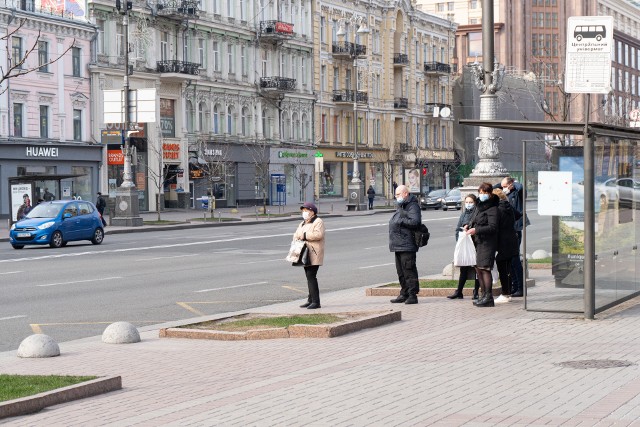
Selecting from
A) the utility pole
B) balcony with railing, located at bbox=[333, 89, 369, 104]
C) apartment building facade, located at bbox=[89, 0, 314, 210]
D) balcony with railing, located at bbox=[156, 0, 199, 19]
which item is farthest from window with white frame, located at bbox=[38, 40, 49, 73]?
balcony with railing, located at bbox=[333, 89, 369, 104]

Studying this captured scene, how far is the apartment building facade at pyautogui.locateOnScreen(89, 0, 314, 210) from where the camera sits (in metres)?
63.5

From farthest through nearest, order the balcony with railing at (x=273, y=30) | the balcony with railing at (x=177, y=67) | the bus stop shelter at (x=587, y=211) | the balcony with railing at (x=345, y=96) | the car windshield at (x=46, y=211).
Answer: the balcony with railing at (x=345, y=96) → the balcony with railing at (x=273, y=30) → the balcony with railing at (x=177, y=67) → the car windshield at (x=46, y=211) → the bus stop shelter at (x=587, y=211)

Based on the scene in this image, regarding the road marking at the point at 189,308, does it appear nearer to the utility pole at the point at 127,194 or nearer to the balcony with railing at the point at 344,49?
the utility pole at the point at 127,194

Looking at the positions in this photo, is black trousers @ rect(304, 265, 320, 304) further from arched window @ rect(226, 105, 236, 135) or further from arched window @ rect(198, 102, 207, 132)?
arched window @ rect(226, 105, 236, 135)

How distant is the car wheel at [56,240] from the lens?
120 feet

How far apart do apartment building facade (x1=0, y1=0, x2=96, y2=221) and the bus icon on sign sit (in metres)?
41.5

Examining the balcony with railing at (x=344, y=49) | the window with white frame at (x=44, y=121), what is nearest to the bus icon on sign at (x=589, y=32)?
the window with white frame at (x=44, y=121)

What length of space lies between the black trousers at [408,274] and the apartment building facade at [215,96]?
38.7m

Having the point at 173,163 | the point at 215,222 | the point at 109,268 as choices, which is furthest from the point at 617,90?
the point at 109,268

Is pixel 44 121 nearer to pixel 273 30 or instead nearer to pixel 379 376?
pixel 273 30

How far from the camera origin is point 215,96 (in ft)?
235

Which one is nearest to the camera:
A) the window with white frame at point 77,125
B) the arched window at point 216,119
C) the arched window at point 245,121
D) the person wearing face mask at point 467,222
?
the person wearing face mask at point 467,222

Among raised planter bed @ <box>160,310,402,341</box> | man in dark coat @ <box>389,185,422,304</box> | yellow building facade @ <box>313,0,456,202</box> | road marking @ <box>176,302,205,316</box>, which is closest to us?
raised planter bed @ <box>160,310,402,341</box>

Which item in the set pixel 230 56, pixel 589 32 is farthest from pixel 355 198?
pixel 589 32
